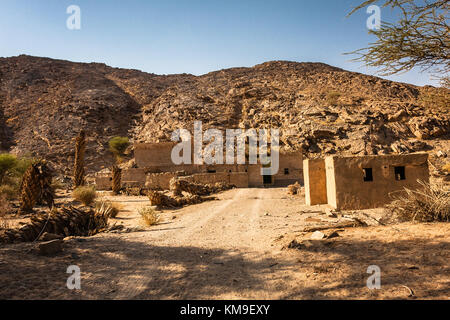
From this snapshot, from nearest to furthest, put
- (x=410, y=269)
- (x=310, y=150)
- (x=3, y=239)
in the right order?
(x=410, y=269), (x=3, y=239), (x=310, y=150)

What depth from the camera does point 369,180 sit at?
8219 millimetres

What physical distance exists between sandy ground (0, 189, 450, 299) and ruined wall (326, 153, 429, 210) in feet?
10.2

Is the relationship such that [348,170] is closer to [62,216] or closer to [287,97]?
[62,216]

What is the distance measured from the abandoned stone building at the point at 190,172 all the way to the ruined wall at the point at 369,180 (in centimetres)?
1255

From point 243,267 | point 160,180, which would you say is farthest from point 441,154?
point 243,267

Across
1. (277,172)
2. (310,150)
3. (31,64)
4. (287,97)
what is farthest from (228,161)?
(31,64)

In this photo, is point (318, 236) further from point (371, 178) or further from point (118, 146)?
point (118, 146)

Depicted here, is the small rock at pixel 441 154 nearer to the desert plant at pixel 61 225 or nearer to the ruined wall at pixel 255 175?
the ruined wall at pixel 255 175

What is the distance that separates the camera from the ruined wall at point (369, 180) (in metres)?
8.06

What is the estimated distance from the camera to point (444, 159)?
Answer: 72.4ft

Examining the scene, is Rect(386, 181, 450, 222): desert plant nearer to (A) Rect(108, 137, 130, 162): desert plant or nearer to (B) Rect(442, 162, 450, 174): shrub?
(B) Rect(442, 162, 450, 174): shrub

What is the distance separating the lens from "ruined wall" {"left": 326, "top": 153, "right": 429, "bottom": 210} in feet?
26.5

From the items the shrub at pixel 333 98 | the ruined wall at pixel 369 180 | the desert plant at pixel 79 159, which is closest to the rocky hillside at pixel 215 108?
the shrub at pixel 333 98

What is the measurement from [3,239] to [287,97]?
36.1 m
